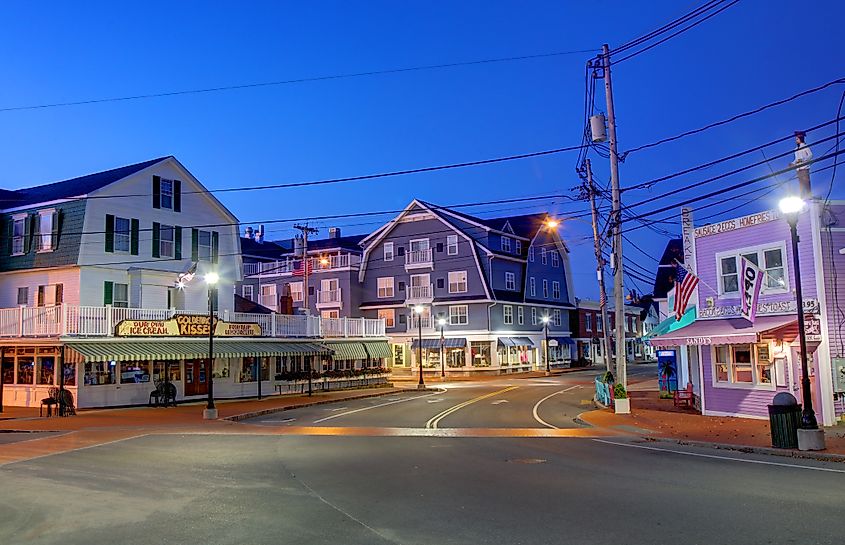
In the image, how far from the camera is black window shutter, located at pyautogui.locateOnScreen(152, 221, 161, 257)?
34625 mm

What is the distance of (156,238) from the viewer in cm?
3472

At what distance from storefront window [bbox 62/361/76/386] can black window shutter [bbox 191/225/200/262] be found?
9.65 metres

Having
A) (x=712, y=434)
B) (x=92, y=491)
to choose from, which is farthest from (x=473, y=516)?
(x=712, y=434)

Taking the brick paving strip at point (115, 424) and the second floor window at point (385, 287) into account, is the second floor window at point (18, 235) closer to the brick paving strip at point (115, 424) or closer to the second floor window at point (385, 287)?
the brick paving strip at point (115, 424)

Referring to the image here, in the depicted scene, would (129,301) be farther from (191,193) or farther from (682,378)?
(682,378)

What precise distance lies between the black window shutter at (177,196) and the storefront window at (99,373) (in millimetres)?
9565

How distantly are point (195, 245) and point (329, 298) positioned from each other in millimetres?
28939

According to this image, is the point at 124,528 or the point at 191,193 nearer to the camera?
the point at 124,528

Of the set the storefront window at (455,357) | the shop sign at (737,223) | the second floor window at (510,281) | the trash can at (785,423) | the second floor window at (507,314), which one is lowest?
the trash can at (785,423)

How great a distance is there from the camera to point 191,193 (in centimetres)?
3688

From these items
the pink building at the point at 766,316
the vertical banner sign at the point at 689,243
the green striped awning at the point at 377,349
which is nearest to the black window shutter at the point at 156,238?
the green striped awning at the point at 377,349

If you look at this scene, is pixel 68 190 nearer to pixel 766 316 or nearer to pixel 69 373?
pixel 69 373

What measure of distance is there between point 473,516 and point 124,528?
15.5ft

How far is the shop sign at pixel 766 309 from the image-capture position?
66.6 feet
